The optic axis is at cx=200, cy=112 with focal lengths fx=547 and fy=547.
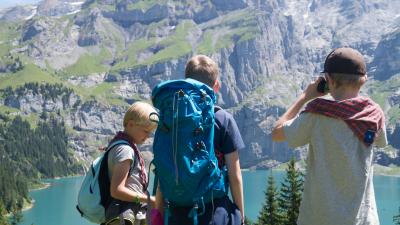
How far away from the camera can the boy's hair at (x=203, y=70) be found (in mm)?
7164

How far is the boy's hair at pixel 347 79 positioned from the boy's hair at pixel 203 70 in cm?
165

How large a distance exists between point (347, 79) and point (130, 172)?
336 centimetres

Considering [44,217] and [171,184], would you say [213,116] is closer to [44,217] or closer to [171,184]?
[171,184]

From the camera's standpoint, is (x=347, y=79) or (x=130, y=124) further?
(x=130, y=124)

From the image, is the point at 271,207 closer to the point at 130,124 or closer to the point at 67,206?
the point at 130,124

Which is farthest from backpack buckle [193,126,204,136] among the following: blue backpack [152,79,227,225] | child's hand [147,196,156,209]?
child's hand [147,196,156,209]

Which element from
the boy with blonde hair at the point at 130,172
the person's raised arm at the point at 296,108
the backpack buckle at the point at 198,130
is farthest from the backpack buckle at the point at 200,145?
the boy with blonde hair at the point at 130,172

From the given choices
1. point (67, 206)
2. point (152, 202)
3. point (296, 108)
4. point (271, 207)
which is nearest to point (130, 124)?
point (152, 202)

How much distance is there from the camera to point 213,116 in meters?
6.61

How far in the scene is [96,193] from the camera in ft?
25.0

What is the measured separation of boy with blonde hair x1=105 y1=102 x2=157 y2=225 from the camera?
748cm

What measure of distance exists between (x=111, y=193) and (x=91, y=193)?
0.33 metres

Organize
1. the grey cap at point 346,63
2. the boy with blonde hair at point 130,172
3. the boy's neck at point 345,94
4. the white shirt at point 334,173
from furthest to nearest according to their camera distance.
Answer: the boy with blonde hair at point 130,172, the boy's neck at point 345,94, the grey cap at point 346,63, the white shirt at point 334,173

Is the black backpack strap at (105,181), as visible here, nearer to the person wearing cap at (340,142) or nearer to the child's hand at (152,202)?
the child's hand at (152,202)
